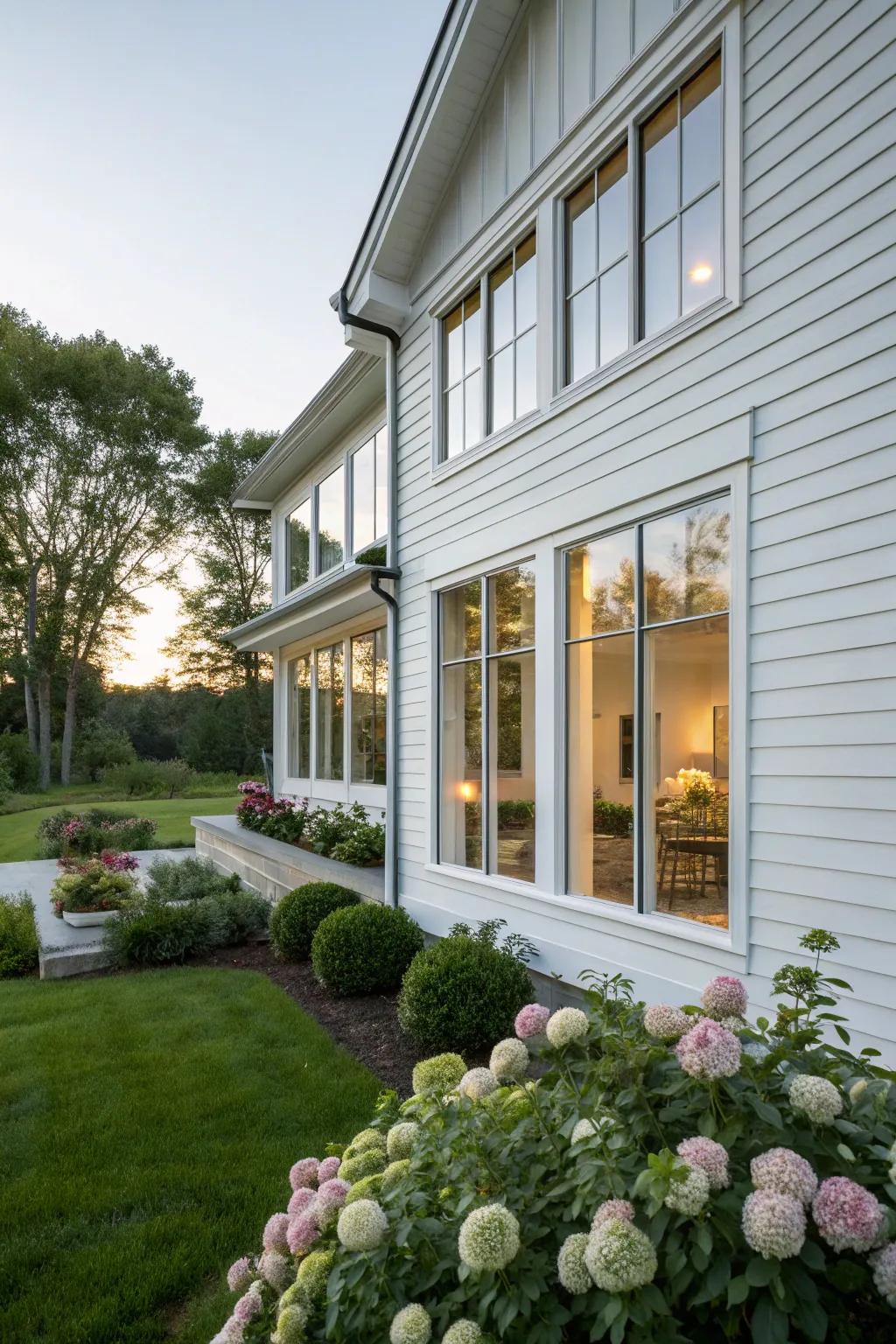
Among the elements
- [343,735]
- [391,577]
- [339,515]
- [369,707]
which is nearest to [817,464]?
[391,577]

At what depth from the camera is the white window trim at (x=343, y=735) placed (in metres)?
9.43

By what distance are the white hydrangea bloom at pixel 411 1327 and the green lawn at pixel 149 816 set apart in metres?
14.3

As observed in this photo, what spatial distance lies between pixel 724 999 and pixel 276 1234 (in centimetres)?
121

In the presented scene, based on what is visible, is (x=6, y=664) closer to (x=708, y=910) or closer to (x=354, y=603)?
(x=354, y=603)

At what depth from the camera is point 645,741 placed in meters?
4.48

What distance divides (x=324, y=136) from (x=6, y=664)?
19.3 metres

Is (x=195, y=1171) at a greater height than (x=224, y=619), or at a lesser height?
lesser

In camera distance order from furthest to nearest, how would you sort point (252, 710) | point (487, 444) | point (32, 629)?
1. point (252, 710)
2. point (32, 629)
3. point (487, 444)

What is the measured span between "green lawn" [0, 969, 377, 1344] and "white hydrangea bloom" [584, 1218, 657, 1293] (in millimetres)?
2097

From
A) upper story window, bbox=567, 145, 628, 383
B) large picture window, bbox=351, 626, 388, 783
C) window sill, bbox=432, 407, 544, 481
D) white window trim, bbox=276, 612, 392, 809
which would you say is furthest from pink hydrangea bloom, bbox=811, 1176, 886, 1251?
large picture window, bbox=351, 626, 388, 783

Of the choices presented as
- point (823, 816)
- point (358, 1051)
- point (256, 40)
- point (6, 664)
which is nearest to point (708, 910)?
point (823, 816)

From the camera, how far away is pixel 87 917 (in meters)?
8.13

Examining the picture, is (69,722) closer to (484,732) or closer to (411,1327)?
(484,732)

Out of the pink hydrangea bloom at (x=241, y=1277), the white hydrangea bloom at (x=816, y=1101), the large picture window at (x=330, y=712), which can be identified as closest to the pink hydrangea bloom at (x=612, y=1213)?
the white hydrangea bloom at (x=816, y=1101)
